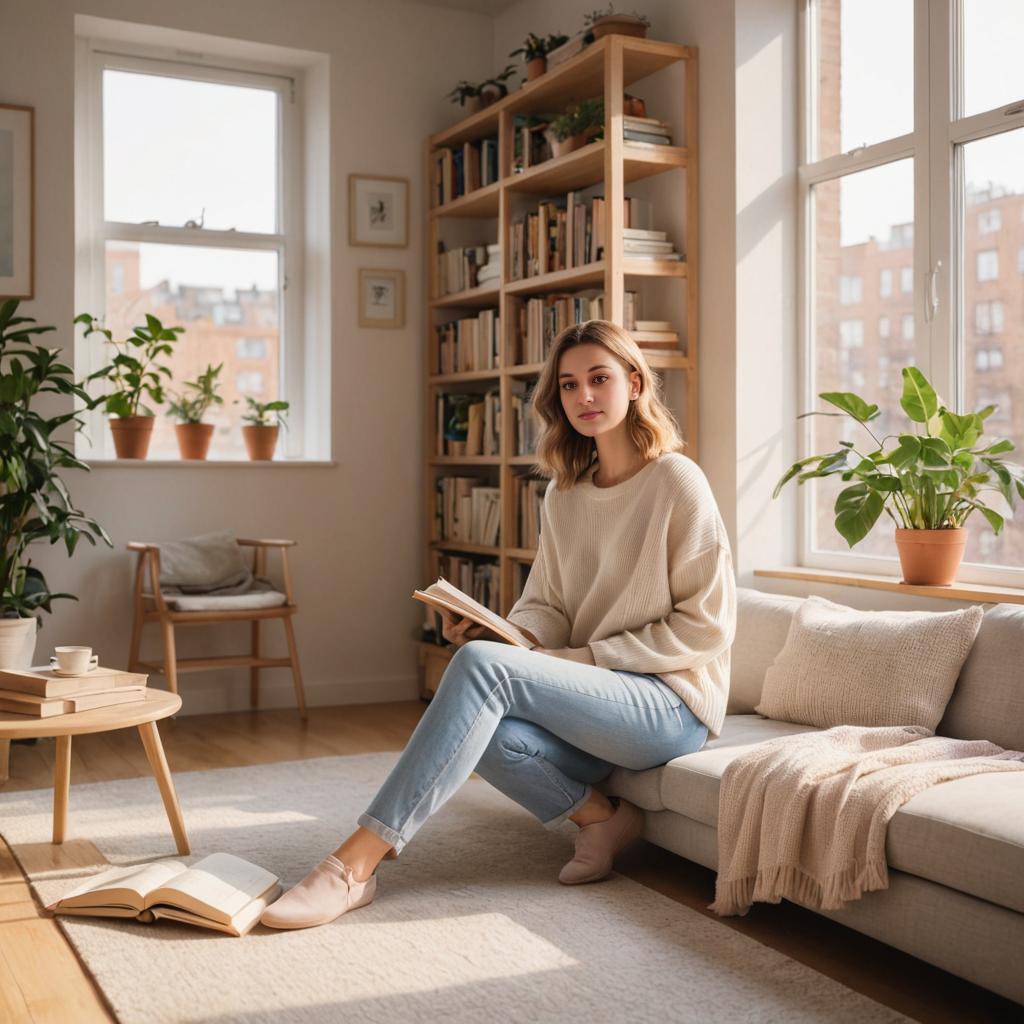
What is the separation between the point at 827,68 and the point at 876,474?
1454mm

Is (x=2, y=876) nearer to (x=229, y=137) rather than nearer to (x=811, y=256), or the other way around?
(x=811, y=256)

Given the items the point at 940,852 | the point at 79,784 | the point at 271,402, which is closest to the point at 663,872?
the point at 940,852

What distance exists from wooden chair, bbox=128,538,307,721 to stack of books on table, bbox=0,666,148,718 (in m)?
1.57

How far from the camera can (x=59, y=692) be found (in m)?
2.81

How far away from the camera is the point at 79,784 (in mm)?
3760

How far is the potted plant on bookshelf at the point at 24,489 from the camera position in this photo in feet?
13.3

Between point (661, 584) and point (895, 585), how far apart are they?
37.6 inches

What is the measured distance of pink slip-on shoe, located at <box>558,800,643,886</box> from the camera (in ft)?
9.11

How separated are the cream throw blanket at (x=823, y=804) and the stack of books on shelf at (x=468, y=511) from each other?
7.91 feet

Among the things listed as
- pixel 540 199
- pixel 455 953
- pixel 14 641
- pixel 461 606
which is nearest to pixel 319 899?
pixel 455 953

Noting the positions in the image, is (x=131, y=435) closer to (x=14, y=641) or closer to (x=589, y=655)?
(x=14, y=641)

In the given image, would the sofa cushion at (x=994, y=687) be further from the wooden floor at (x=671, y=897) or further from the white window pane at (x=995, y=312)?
the white window pane at (x=995, y=312)

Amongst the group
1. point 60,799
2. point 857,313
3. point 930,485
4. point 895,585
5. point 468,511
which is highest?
point 857,313

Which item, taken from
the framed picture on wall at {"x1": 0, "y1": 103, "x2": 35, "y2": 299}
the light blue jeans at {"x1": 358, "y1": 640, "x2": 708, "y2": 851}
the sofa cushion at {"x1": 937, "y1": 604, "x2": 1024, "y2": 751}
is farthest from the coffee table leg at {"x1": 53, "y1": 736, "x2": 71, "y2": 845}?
the framed picture on wall at {"x1": 0, "y1": 103, "x2": 35, "y2": 299}
